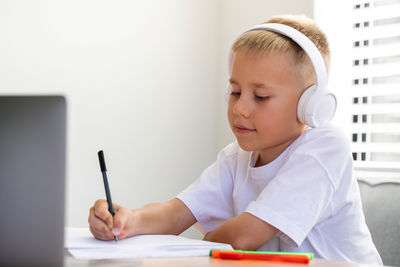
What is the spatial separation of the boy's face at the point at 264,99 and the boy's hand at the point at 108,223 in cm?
31

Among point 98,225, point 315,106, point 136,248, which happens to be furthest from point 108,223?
point 315,106

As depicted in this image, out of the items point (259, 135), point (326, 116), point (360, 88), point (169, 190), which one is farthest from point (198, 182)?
point (360, 88)

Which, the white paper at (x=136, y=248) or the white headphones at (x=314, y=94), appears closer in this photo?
the white paper at (x=136, y=248)

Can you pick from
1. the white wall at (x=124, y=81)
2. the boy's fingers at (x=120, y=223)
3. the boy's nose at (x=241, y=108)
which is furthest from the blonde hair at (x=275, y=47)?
the white wall at (x=124, y=81)

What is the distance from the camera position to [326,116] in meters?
1.20

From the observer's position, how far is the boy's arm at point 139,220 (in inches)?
41.5

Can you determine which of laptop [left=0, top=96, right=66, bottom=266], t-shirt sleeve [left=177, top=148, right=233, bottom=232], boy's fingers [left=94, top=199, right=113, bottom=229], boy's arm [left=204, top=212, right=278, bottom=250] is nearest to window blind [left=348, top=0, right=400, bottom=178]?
t-shirt sleeve [left=177, top=148, right=233, bottom=232]

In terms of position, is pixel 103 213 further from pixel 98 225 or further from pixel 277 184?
pixel 277 184

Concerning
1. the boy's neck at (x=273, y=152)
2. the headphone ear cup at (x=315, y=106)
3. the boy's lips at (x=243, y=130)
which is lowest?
the boy's neck at (x=273, y=152)

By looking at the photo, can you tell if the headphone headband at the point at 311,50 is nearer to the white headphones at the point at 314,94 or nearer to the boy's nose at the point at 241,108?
the white headphones at the point at 314,94

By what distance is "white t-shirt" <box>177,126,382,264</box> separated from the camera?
3.44ft

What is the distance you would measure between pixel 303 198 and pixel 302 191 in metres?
0.02

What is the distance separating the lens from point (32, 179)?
60cm

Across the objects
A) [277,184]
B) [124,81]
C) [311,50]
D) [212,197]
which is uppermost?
[311,50]
